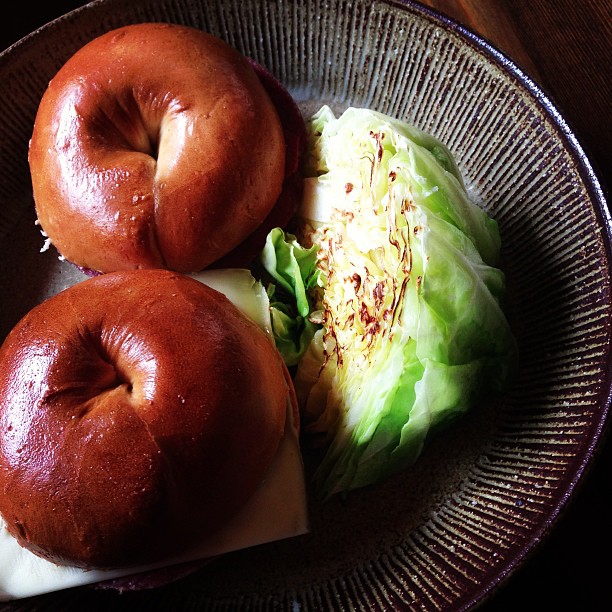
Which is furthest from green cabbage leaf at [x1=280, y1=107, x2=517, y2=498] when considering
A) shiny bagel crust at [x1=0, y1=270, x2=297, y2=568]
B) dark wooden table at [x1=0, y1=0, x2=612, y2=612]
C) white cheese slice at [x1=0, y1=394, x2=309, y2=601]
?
dark wooden table at [x1=0, y1=0, x2=612, y2=612]

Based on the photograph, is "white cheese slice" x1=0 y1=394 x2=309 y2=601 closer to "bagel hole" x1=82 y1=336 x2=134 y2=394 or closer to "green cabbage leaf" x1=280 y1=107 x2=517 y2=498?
"green cabbage leaf" x1=280 y1=107 x2=517 y2=498

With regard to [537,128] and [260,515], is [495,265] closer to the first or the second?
[537,128]

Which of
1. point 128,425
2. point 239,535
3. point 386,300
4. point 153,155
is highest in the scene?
point 153,155

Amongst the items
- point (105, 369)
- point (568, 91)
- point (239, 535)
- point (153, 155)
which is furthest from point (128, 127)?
point (568, 91)

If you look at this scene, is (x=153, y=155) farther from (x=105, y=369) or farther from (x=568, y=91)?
(x=568, y=91)

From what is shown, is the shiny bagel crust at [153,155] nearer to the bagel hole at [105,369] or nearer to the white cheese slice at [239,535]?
the bagel hole at [105,369]

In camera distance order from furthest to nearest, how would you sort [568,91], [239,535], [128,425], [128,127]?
[568,91]
[128,127]
[239,535]
[128,425]
